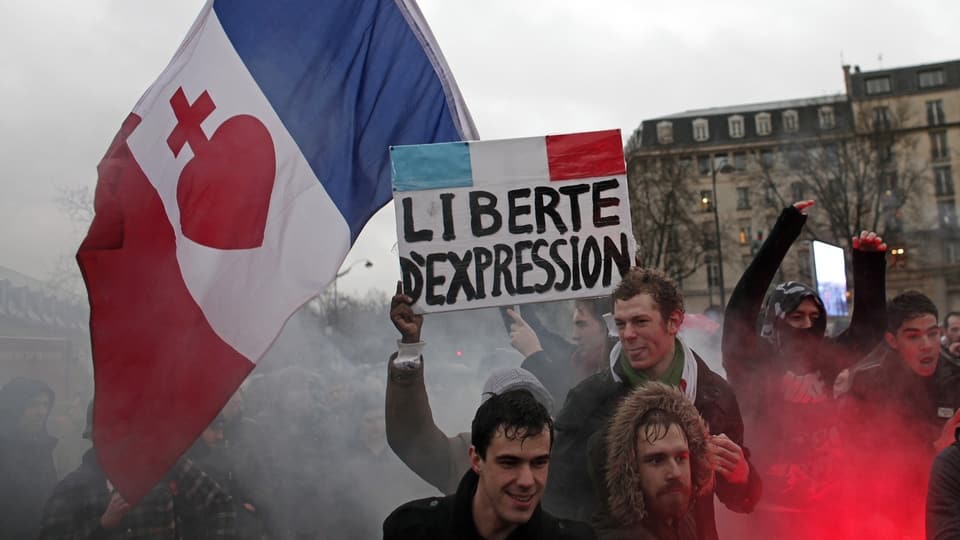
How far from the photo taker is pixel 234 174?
4.08 m

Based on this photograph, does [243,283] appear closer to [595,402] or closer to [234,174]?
[234,174]

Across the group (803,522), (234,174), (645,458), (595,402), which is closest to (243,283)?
(234,174)

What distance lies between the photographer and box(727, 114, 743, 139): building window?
197 feet

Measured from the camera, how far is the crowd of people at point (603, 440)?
111 inches

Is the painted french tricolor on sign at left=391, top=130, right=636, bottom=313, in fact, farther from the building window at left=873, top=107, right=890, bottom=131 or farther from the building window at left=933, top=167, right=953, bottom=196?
the building window at left=933, top=167, right=953, bottom=196

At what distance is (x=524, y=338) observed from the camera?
4246mm

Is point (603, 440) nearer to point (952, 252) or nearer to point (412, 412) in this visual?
point (412, 412)

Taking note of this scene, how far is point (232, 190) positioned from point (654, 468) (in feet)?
7.33

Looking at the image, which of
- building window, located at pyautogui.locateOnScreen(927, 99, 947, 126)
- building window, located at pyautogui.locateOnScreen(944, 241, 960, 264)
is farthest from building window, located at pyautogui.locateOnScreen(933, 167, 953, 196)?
building window, located at pyautogui.locateOnScreen(944, 241, 960, 264)

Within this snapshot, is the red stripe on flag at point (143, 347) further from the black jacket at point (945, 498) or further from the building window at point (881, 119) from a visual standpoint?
the building window at point (881, 119)

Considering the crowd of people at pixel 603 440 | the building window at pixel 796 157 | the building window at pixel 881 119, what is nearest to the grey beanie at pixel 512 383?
the crowd of people at pixel 603 440

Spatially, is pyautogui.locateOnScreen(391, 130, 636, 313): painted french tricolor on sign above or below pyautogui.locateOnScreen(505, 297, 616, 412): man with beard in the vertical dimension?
above

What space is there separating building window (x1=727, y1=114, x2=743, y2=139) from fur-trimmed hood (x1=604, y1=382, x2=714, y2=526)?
59.7m

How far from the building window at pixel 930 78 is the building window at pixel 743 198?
1191cm
